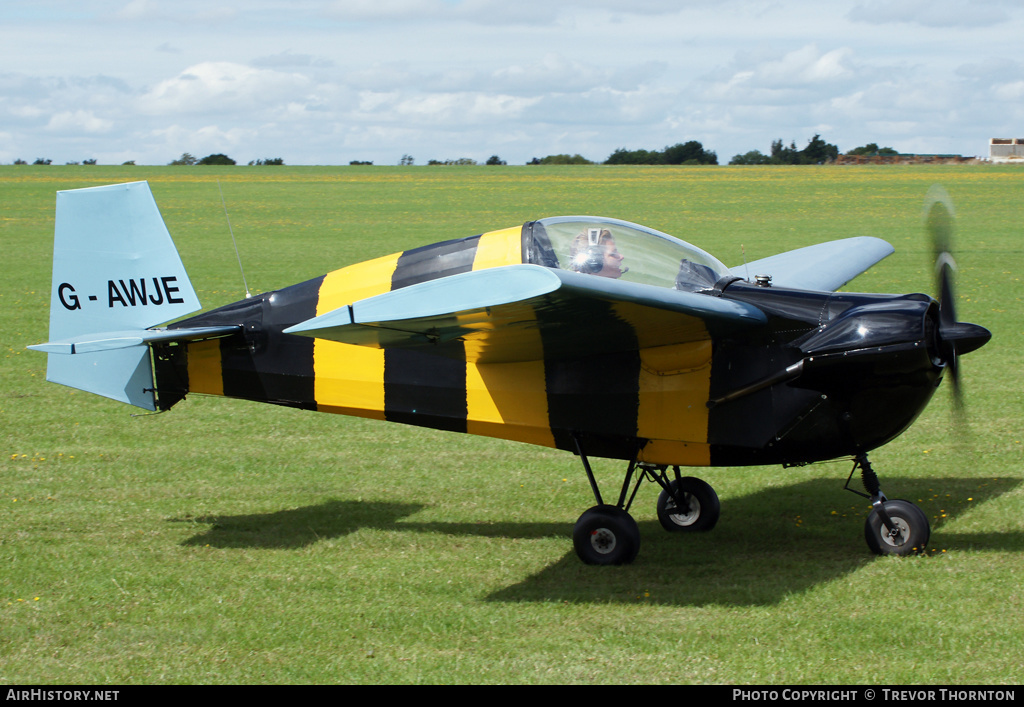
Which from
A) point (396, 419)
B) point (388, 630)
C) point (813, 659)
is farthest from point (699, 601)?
point (396, 419)

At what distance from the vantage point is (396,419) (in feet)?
23.4

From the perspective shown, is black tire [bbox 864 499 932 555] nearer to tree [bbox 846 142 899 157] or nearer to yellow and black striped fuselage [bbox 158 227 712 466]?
yellow and black striped fuselage [bbox 158 227 712 466]

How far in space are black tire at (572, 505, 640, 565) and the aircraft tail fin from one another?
11.3 feet

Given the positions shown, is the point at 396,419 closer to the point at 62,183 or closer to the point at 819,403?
the point at 819,403

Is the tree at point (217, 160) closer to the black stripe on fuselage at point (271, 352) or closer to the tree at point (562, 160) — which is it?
the tree at point (562, 160)

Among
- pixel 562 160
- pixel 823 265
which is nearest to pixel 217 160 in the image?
pixel 562 160

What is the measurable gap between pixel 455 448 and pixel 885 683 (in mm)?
5718

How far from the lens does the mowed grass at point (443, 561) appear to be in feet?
17.2

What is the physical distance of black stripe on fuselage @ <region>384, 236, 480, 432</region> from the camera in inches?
274

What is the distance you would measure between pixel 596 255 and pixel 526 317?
1295mm

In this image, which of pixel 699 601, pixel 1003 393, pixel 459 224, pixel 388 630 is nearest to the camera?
pixel 388 630

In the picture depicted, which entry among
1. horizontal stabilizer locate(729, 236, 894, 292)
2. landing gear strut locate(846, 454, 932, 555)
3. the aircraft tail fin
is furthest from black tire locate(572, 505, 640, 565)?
the aircraft tail fin

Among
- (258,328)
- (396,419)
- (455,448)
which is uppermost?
(258,328)

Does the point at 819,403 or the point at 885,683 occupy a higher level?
the point at 819,403
